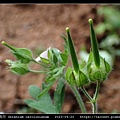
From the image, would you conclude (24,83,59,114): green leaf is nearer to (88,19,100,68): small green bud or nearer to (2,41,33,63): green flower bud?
(2,41,33,63): green flower bud

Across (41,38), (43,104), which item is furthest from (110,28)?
(43,104)

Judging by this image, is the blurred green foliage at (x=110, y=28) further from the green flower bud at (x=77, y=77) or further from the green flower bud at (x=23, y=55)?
the green flower bud at (x=77, y=77)

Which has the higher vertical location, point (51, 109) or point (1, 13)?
point (1, 13)

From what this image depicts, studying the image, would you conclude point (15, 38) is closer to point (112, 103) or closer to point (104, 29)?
point (104, 29)

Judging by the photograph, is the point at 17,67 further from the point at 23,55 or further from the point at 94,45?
the point at 94,45

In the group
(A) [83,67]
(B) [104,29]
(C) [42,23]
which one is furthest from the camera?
(C) [42,23]

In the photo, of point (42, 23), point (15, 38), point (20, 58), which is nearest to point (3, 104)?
point (15, 38)

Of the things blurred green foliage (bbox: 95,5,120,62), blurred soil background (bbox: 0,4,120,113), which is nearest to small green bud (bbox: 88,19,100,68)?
blurred soil background (bbox: 0,4,120,113)

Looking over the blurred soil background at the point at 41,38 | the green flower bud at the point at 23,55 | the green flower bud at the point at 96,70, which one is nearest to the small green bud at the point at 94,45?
the green flower bud at the point at 96,70
